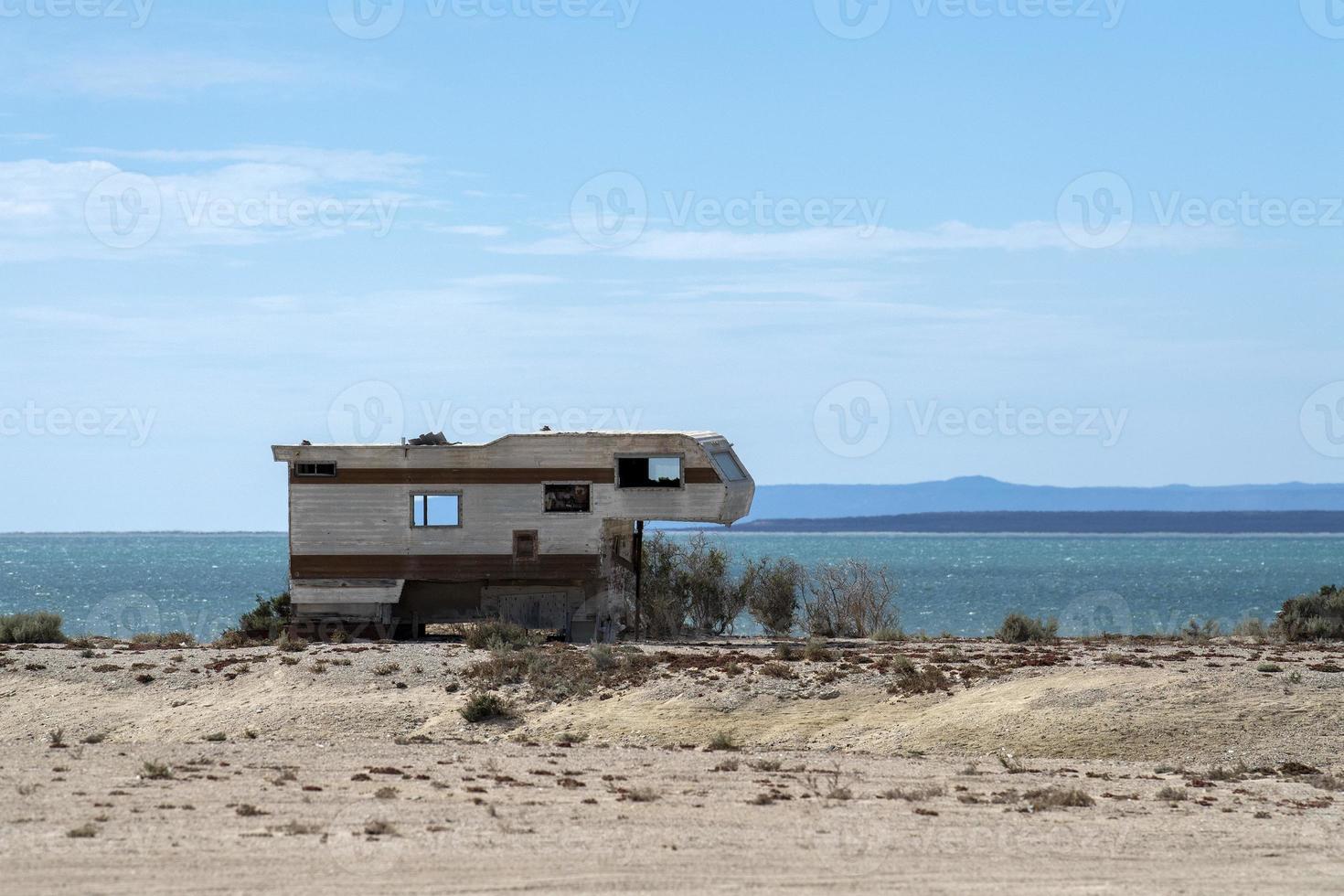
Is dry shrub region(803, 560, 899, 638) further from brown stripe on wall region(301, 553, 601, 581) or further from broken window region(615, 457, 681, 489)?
brown stripe on wall region(301, 553, 601, 581)

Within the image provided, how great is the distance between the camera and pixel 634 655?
26.3 meters

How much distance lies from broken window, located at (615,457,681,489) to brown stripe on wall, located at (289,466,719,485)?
236 millimetres

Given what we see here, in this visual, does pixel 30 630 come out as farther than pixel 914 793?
Yes

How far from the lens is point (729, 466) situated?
32.4m

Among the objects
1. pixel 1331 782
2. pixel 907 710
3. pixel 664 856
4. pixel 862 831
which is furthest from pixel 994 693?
pixel 664 856

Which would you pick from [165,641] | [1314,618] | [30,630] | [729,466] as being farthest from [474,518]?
[1314,618]

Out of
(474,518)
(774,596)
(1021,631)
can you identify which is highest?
(474,518)

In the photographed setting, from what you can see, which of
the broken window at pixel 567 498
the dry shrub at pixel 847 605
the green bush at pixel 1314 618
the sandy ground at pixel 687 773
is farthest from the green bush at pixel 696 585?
the green bush at pixel 1314 618

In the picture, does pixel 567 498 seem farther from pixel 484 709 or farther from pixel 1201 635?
pixel 1201 635

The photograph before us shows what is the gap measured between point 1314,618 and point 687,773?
19.9 m

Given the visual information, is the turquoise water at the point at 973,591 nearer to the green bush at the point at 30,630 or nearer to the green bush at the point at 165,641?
the green bush at the point at 30,630

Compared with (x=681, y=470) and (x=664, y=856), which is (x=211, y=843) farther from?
Result: (x=681, y=470)

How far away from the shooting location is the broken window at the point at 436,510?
3188 cm

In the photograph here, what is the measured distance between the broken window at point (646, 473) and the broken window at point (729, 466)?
89 cm
